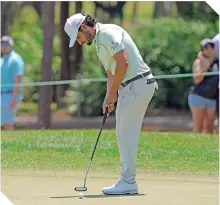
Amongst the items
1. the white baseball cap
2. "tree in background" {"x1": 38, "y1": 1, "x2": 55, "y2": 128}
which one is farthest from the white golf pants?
"tree in background" {"x1": 38, "y1": 1, "x2": 55, "y2": 128}

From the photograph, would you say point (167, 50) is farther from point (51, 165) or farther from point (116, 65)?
point (116, 65)

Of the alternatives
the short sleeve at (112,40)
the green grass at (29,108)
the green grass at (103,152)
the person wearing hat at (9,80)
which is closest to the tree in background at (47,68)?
the person wearing hat at (9,80)

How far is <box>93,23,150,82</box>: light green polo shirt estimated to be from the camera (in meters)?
8.12

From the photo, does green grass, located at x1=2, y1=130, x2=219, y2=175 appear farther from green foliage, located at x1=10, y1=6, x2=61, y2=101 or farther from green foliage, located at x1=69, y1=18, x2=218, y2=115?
green foliage, located at x1=10, y1=6, x2=61, y2=101

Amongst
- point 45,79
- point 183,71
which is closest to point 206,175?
point 45,79

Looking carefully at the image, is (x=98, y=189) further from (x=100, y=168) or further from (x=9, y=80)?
(x=9, y=80)

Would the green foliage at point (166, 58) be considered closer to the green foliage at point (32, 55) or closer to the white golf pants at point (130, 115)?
the green foliage at point (32, 55)

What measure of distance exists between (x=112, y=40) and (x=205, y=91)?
7292 mm

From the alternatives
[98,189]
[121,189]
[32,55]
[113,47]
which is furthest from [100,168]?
[32,55]

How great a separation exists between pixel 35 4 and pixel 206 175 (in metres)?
27.4

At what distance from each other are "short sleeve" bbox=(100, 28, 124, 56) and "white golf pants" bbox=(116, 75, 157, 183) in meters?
0.40

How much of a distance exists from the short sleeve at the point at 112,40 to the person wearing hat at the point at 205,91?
280 inches

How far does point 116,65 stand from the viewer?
813 cm

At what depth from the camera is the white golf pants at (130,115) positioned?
8305mm
